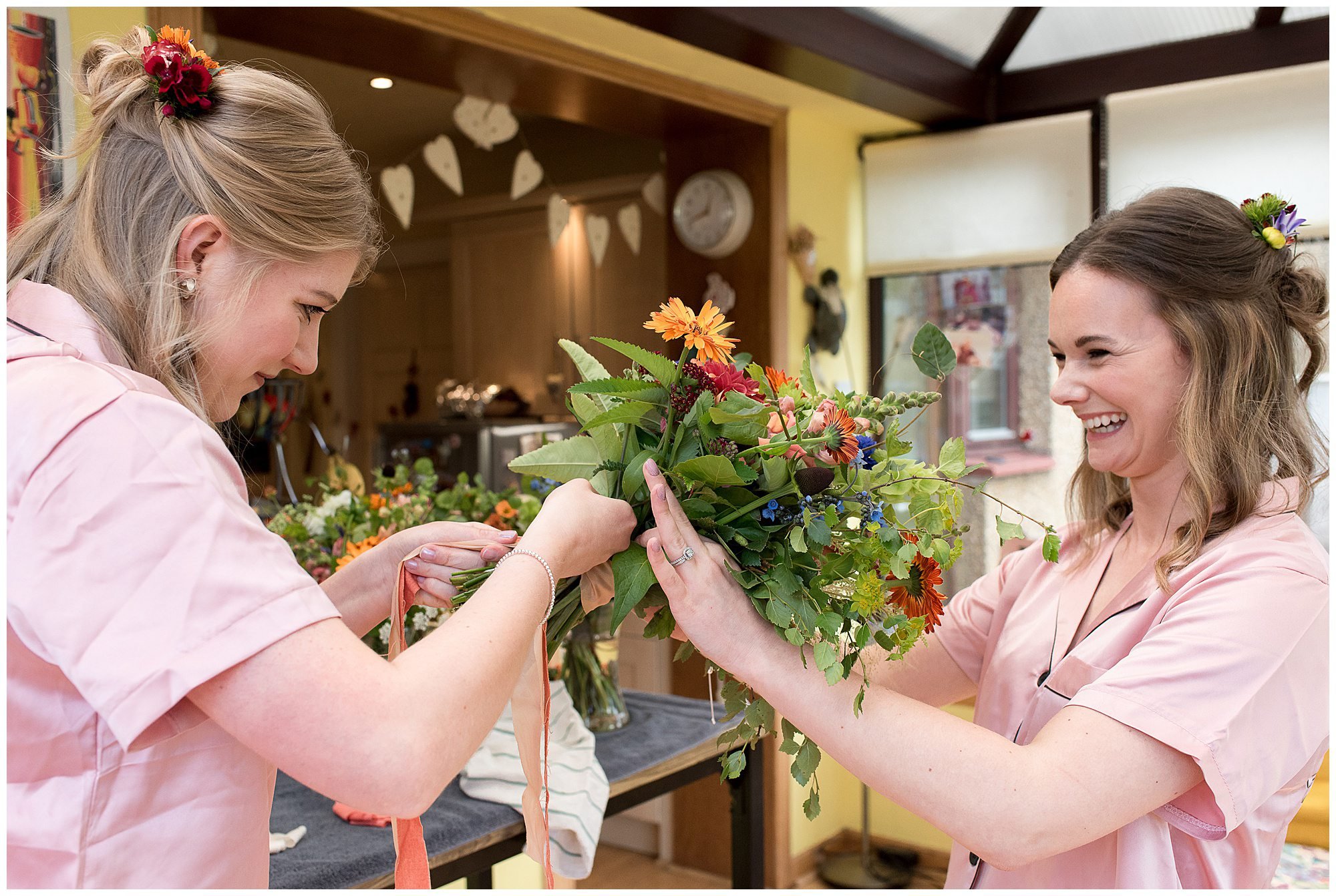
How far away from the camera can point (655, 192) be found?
4340 mm

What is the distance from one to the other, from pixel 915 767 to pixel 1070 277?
0.68 meters

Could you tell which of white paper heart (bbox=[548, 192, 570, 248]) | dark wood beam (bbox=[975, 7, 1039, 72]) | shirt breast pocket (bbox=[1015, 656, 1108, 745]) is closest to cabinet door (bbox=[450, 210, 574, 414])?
white paper heart (bbox=[548, 192, 570, 248])

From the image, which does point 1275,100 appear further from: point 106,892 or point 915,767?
point 106,892

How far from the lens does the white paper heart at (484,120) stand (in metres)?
3.36

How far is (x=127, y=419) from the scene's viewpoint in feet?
2.77

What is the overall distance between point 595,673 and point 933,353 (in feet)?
4.80

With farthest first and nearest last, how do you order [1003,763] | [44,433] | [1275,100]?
1. [1275,100]
2. [1003,763]
3. [44,433]

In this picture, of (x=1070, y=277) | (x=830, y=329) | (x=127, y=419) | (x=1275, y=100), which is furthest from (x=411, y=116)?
(x=127, y=419)

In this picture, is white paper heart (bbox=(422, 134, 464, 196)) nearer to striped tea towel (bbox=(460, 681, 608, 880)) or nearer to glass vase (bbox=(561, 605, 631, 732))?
glass vase (bbox=(561, 605, 631, 732))

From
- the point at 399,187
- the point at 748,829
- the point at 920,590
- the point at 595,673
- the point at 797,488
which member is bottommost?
the point at 748,829

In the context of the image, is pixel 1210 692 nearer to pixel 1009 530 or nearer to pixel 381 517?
pixel 1009 530

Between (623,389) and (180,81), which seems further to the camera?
(623,389)

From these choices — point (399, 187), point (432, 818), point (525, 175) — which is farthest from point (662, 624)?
point (525, 175)

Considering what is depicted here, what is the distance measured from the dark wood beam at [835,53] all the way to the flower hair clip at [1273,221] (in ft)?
5.50
